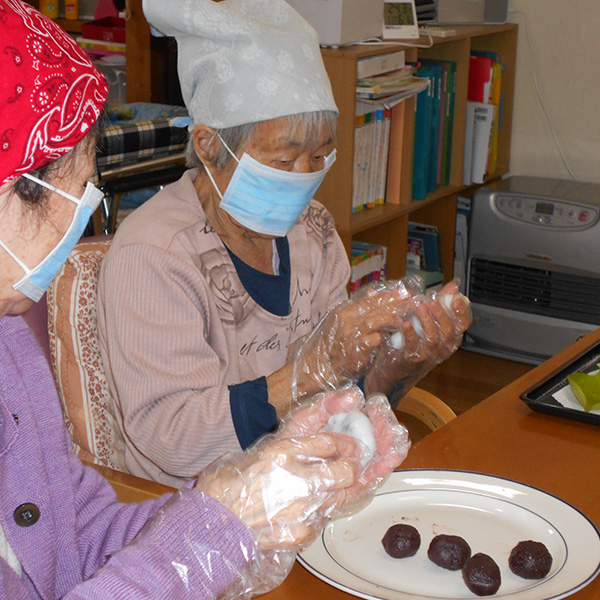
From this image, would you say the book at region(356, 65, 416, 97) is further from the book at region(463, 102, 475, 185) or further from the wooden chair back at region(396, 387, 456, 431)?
the wooden chair back at region(396, 387, 456, 431)

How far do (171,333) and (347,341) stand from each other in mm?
311

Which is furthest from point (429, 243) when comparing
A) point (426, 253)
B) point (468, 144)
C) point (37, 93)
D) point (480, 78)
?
point (37, 93)

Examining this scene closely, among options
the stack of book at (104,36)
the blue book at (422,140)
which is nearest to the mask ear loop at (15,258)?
the blue book at (422,140)

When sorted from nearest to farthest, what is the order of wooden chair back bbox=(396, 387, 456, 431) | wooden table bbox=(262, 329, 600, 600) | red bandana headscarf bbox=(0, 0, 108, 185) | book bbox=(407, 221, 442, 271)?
red bandana headscarf bbox=(0, 0, 108, 185) → wooden table bbox=(262, 329, 600, 600) → wooden chair back bbox=(396, 387, 456, 431) → book bbox=(407, 221, 442, 271)

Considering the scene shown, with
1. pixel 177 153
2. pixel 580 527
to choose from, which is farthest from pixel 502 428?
pixel 177 153

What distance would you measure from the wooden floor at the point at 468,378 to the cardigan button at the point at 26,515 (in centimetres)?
191

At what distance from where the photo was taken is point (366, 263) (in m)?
2.91

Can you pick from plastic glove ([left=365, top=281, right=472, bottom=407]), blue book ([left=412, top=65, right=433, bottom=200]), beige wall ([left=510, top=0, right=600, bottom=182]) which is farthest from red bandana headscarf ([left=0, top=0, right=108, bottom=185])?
beige wall ([left=510, top=0, right=600, bottom=182])

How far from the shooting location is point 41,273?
34.4 inches

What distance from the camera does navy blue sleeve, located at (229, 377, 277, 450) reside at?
52.6 inches

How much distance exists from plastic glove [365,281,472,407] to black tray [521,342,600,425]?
17 centimetres

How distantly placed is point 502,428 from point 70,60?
85 centimetres

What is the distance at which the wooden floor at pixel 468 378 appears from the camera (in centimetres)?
297

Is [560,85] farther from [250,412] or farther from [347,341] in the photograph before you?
[250,412]
